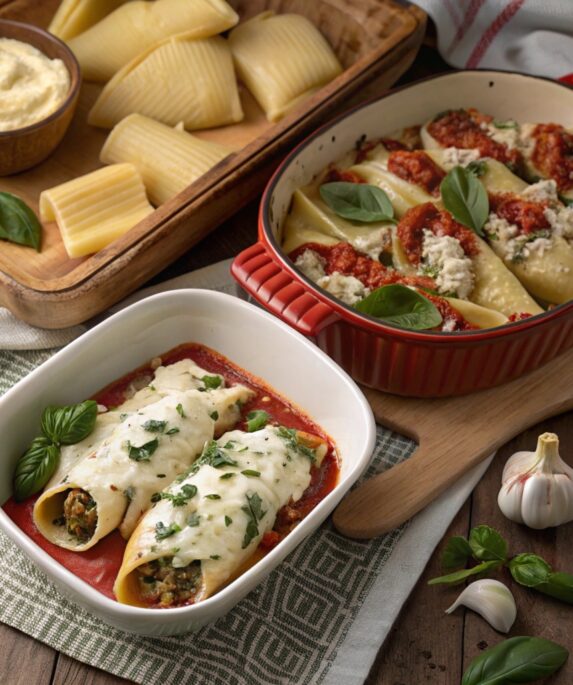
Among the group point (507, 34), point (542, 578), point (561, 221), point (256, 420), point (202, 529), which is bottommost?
point (542, 578)

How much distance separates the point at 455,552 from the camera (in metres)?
2.97

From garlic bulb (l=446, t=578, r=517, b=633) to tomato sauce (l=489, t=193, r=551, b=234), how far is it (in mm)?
1349

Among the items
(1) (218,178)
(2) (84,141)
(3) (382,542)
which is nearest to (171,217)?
(1) (218,178)

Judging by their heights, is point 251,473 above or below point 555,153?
below

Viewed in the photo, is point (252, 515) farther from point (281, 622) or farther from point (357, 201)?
point (357, 201)

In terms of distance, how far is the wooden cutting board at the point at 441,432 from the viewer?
120 inches

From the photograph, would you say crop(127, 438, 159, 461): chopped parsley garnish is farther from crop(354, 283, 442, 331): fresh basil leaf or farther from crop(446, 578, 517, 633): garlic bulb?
crop(446, 578, 517, 633): garlic bulb

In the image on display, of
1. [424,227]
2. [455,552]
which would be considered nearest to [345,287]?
[424,227]

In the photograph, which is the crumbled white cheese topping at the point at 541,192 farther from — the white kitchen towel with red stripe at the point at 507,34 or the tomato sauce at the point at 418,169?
the white kitchen towel with red stripe at the point at 507,34

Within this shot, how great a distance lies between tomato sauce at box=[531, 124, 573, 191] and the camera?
12.5ft

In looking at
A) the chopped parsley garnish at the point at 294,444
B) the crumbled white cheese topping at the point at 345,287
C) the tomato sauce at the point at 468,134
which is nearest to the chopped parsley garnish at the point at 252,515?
the chopped parsley garnish at the point at 294,444

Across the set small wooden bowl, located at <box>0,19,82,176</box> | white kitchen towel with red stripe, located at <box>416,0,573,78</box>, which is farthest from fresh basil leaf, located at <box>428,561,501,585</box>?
white kitchen towel with red stripe, located at <box>416,0,573,78</box>

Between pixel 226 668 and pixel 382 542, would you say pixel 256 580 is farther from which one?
pixel 382 542

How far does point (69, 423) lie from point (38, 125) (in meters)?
1.54
